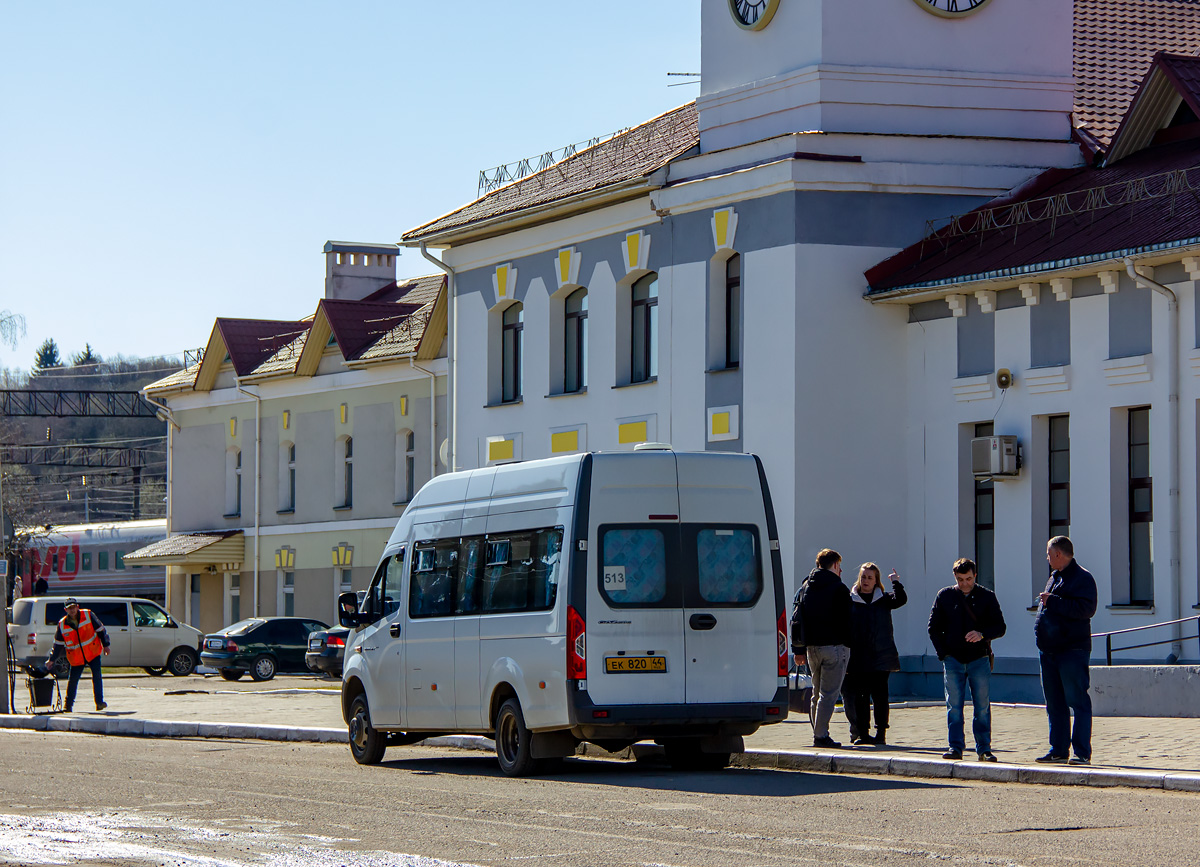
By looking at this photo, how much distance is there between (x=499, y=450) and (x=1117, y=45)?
12.2 metres

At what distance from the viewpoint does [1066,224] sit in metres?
24.7

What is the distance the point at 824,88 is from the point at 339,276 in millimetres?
28262

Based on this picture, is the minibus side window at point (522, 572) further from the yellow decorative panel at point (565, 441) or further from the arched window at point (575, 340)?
the arched window at point (575, 340)

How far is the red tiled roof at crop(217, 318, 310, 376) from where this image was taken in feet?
166

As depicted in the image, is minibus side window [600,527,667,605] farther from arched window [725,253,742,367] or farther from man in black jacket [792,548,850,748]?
arched window [725,253,742,367]

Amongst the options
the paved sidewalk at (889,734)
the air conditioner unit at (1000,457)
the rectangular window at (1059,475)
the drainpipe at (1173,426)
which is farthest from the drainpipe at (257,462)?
the drainpipe at (1173,426)

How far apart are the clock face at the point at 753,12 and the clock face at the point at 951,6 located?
2.08 meters

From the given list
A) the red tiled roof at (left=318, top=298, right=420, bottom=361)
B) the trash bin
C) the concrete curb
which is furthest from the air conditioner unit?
the red tiled roof at (left=318, top=298, right=420, bottom=361)

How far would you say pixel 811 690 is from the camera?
1814 centimetres

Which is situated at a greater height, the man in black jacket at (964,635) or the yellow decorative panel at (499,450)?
the yellow decorative panel at (499,450)

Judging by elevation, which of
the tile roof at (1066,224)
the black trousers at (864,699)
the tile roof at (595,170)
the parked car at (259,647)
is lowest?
the parked car at (259,647)

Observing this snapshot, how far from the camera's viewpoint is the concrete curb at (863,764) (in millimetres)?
14156

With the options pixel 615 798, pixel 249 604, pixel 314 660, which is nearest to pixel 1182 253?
pixel 615 798

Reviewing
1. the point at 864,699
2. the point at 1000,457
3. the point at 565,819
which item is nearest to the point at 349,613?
the point at 864,699
